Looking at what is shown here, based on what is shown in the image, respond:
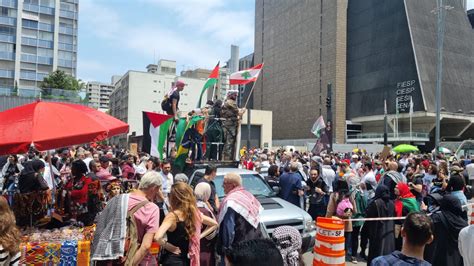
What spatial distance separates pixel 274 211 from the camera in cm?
694

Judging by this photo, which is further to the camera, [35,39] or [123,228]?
[35,39]

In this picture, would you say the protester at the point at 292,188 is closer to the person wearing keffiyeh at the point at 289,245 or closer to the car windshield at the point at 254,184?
the car windshield at the point at 254,184

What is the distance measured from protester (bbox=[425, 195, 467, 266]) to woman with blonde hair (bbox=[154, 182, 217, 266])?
3.35 meters

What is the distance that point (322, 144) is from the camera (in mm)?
20344

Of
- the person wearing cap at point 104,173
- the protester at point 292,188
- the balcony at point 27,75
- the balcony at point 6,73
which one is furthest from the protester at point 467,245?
the balcony at point 6,73

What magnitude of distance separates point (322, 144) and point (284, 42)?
67310 millimetres

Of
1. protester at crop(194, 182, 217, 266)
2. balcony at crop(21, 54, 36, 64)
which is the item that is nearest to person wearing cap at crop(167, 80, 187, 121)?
protester at crop(194, 182, 217, 266)

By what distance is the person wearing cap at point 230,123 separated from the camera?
1139cm

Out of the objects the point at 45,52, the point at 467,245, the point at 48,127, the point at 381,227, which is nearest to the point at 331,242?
the point at 381,227

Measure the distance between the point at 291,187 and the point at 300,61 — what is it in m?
72.5

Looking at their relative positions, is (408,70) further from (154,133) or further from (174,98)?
(154,133)

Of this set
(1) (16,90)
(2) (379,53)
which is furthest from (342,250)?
(2) (379,53)

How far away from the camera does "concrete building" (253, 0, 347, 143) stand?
6938cm

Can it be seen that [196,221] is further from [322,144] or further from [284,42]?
[284,42]
